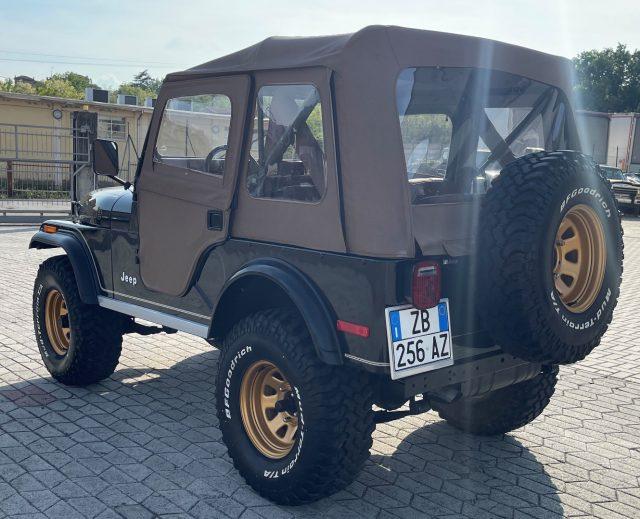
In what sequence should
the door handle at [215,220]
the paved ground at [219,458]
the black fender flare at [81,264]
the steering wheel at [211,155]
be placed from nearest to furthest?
the paved ground at [219,458] < the door handle at [215,220] < the steering wheel at [211,155] < the black fender flare at [81,264]

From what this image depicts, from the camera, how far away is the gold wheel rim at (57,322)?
5453 millimetres

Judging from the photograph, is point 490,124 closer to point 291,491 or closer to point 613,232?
point 613,232

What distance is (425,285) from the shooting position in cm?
322

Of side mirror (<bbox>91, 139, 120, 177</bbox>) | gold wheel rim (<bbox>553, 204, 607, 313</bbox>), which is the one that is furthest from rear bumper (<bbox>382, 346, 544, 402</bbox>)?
side mirror (<bbox>91, 139, 120, 177</bbox>)

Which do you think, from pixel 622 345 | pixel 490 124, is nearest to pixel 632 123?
pixel 622 345

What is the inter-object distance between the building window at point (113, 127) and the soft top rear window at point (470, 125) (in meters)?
23.1

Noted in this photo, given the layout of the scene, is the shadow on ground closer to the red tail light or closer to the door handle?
the red tail light

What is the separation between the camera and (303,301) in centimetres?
338

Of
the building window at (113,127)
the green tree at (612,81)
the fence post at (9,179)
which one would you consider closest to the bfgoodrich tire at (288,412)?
the fence post at (9,179)

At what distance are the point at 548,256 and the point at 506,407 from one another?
1548mm

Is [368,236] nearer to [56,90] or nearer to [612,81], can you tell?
[56,90]

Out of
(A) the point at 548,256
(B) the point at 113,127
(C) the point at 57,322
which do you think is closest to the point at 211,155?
(A) the point at 548,256

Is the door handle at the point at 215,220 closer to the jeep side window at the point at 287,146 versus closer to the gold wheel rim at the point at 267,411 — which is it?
the jeep side window at the point at 287,146

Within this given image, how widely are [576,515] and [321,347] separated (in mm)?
1580
